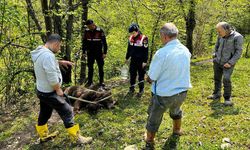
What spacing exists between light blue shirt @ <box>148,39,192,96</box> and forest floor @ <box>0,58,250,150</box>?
138cm

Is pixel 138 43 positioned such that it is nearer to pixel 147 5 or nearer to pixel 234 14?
pixel 147 5

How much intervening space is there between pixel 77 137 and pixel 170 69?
263 centimetres

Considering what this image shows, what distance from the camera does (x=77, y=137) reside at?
22.7 ft

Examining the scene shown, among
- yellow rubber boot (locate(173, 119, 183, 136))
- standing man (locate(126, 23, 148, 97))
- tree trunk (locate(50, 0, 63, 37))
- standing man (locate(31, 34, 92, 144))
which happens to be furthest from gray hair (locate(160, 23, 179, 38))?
tree trunk (locate(50, 0, 63, 37))

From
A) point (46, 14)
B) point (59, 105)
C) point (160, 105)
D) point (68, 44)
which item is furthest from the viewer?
point (68, 44)

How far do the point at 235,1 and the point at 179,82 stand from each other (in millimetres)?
15873

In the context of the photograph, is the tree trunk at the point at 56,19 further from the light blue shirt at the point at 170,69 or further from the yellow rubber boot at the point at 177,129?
the light blue shirt at the point at 170,69

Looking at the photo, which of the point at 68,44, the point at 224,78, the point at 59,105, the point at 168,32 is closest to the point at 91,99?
the point at 59,105

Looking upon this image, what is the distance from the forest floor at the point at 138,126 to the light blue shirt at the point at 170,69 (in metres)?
1.38

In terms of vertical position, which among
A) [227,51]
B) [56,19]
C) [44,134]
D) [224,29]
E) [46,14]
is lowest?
[44,134]

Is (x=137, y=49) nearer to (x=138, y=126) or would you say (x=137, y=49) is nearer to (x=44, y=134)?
(x=138, y=126)

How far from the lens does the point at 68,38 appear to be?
13.0 meters

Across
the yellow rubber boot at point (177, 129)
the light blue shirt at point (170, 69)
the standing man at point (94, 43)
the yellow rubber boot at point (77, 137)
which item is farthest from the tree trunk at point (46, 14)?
the light blue shirt at point (170, 69)

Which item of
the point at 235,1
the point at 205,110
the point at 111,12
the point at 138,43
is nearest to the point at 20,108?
the point at 138,43
